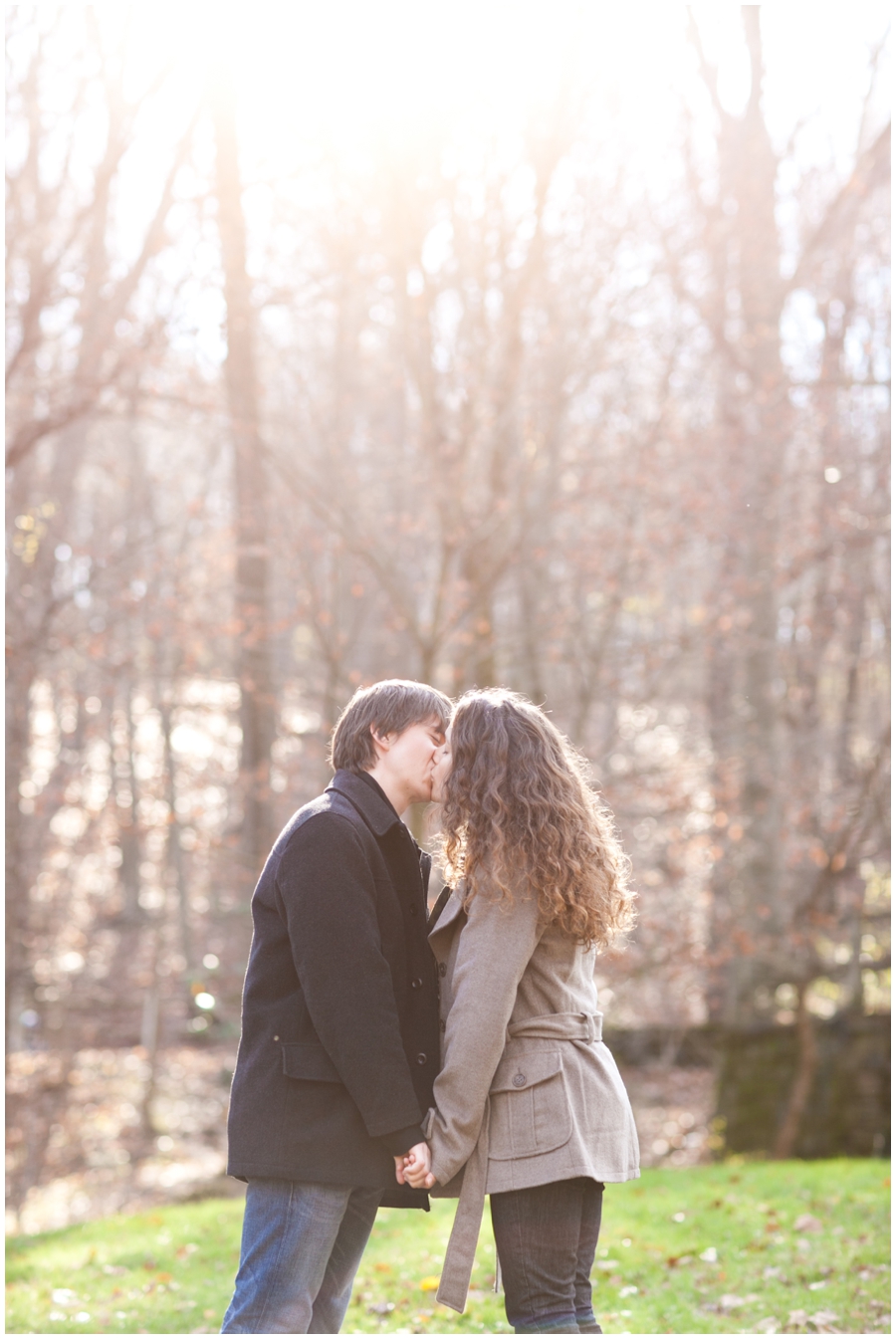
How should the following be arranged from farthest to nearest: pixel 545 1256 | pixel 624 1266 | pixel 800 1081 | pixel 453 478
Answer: pixel 800 1081 < pixel 453 478 < pixel 624 1266 < pixel 545 1256

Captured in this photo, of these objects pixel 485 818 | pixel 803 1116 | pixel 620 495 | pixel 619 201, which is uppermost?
pixel 619 201

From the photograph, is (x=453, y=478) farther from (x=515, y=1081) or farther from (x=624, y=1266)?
(x=515, y=1081)

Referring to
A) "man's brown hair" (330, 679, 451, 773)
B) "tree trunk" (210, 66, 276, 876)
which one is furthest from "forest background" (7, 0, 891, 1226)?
"man's brown hair" (330, 679, 451, 773)

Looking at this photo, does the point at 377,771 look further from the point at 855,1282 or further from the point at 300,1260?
the point at 855,1282

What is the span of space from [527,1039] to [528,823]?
19.9 inches

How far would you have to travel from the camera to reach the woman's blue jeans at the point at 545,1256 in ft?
8.51

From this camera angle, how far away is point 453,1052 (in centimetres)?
271

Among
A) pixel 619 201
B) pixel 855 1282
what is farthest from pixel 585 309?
pixel 855 1282

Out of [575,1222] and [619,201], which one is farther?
[619,201]

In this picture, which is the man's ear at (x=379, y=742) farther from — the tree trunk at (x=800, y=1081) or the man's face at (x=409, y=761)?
the tree trunk at (x=800, y=1081)

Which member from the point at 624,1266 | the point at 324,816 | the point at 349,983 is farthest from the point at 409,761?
the point at 624,1266

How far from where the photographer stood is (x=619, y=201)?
9.66 metres

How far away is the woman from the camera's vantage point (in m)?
2.64

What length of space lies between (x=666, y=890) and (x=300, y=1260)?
340 inches
